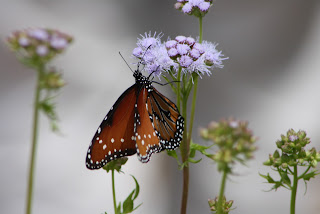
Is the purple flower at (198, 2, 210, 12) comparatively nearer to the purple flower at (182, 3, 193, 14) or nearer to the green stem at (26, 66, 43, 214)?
the purple flower at (182, 3, 193, 14)

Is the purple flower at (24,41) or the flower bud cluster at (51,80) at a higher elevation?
the purple flower at (24,41)

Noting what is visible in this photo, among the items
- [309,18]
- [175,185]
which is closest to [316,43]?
[309,18]

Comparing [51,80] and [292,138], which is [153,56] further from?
[51,80]

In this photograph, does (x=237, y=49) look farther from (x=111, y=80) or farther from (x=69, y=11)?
(x=69, y=11)

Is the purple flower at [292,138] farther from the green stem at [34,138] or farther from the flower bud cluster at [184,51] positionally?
the green stem at [34,138]

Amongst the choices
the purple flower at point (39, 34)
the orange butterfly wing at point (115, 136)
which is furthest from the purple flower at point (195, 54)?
the purple flower at point (39, 34)

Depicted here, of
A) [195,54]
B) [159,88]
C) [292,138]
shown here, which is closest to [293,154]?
[292,138]
